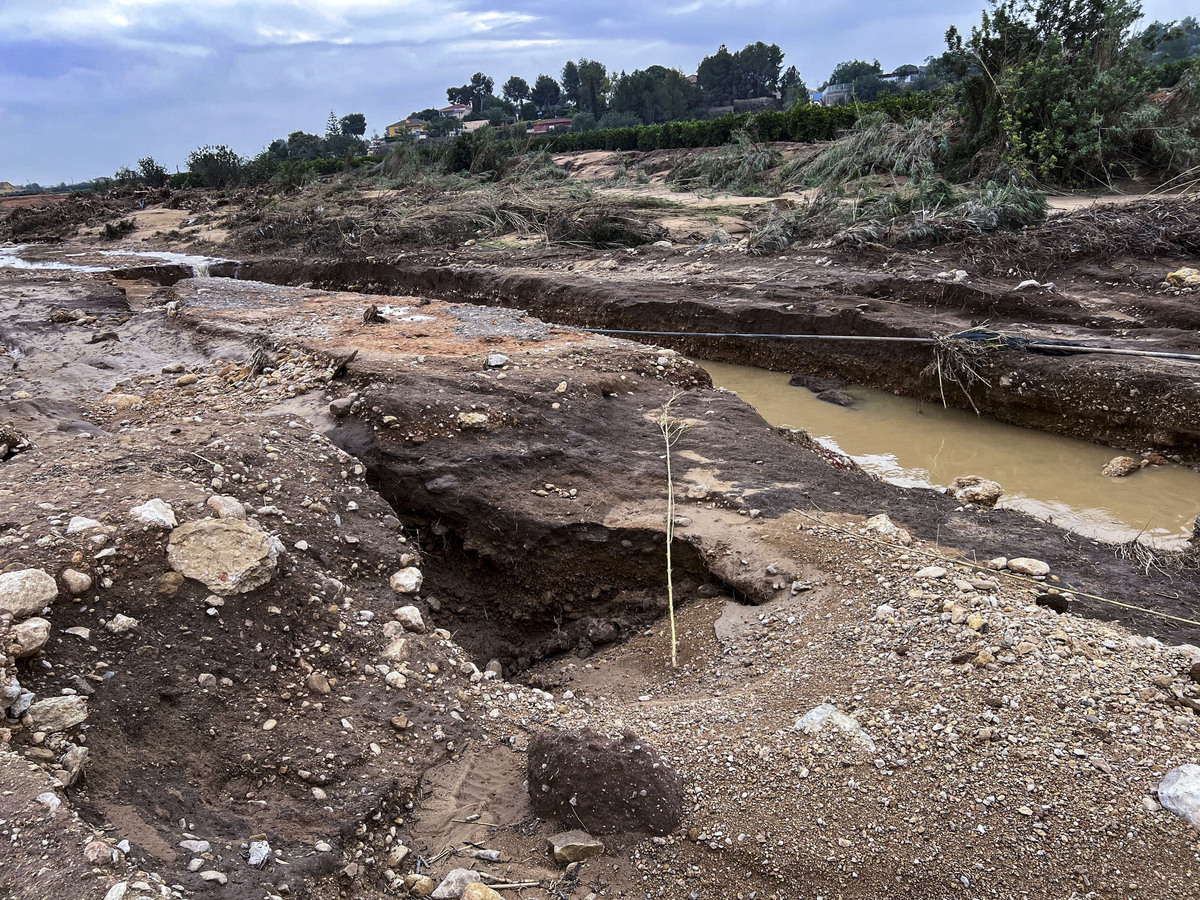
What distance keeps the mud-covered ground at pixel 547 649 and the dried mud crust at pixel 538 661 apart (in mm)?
12

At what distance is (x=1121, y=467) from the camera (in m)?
5.66

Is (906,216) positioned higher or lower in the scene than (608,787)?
higher

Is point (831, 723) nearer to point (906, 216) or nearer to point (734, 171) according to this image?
point (906, 216)

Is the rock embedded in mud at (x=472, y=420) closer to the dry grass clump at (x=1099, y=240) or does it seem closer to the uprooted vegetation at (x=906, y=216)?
the dry grass clump at (x=1099, y=240)

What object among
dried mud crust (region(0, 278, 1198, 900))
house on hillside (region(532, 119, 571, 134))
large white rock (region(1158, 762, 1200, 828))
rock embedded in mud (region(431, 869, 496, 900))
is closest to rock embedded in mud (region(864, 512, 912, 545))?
dried mud crust (region(0, 278, 1198, 900))

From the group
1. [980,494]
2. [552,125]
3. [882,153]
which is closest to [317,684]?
[980,494]

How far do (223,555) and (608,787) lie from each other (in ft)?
5.36

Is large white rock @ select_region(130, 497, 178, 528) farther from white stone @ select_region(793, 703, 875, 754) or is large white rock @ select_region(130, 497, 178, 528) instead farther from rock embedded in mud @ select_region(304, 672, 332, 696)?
white stone @ select_region(793, 703, 875, 754)

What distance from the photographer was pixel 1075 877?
2033mm

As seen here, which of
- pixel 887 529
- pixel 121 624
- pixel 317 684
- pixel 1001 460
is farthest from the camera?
pixel 1001 460

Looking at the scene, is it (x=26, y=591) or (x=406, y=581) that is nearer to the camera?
(x=26, y=591)

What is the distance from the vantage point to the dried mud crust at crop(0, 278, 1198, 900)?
6.97 ft

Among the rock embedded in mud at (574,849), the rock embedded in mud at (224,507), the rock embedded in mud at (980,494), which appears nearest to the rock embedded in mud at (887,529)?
the rock embedded in mud at (980,494)

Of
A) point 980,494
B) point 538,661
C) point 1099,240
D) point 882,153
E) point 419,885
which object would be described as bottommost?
point 538,661
